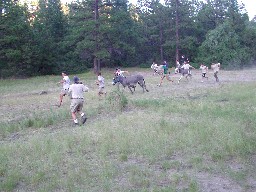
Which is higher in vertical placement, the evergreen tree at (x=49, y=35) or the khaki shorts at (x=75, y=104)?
the evergreen tree at (x=49, y=35)

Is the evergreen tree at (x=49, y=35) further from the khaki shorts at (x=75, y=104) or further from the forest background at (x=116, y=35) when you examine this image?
the khaki shorts at (x=75, y=104)

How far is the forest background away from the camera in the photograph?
1543 inches

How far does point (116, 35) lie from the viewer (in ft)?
138

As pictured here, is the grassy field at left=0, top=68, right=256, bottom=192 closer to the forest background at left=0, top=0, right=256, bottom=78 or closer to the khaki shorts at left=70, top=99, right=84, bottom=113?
the khaki shorts at left=70, top=99, right=84, bottom=113

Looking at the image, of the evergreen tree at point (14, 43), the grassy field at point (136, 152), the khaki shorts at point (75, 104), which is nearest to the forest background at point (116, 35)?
the evergreen tree at point (14, 43)

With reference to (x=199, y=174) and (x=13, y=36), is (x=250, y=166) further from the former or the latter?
(x=13, y=36)

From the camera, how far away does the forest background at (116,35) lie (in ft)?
129

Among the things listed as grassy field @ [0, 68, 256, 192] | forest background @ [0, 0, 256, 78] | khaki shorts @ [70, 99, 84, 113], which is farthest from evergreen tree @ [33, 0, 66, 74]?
grassy field @ [0, 68, 256, 192]

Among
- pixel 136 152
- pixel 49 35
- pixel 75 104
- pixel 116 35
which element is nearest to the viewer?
pixel 136 152

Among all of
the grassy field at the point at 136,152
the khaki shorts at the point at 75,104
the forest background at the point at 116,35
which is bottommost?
the grassy field at the point at 136,152

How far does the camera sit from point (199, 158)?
296 inches

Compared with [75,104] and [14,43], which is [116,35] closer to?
[14,43]

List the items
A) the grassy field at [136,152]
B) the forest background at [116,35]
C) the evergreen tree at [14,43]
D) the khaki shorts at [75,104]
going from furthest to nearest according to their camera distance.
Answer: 1. the forest background at [116,35]
2. the evergreen tree at [14,43]
3. the khaki shorts at [75,104]
4. the grassy field at [136,152]

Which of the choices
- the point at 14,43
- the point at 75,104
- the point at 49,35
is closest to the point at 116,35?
the point at 49,35
